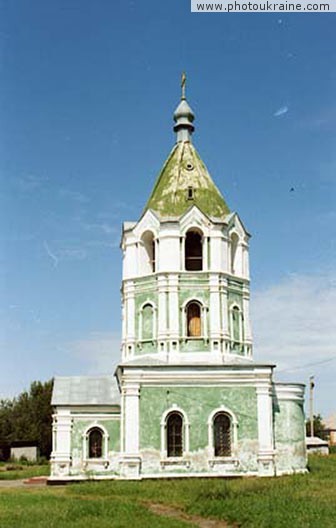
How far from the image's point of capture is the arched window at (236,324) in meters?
30.9

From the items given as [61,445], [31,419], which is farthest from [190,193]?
[31,419]

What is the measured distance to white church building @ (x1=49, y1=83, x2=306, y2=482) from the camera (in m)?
28.3

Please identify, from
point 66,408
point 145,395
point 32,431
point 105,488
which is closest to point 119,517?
point 105,488

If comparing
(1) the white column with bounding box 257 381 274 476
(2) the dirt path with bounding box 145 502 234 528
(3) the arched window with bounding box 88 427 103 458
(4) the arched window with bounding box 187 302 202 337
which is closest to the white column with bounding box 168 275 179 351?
(4) the arched window with bounding box 187 302 202 337

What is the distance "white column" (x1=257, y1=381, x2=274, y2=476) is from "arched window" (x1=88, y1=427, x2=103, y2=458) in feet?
22.3

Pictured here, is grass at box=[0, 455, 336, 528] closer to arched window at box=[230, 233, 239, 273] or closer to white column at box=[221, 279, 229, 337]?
white column at box=[221, 279, 229, 337]

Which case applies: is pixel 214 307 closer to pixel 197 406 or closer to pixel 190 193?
pixel 197 406

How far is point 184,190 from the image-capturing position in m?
32.5

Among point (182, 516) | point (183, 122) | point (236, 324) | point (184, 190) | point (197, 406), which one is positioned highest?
point (183, 122)

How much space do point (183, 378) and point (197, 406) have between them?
1257 mm

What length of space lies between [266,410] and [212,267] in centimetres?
651

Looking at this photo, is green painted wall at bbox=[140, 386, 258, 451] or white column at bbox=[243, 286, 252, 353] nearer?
green painted wall at bbox=[140, 386, 258, 451]

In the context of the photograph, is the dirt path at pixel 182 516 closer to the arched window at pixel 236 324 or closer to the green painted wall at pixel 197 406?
the green painted wall at pixel 197 406

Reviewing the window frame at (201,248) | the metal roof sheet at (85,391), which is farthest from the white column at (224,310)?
the metal roof sheet at (85,391)
